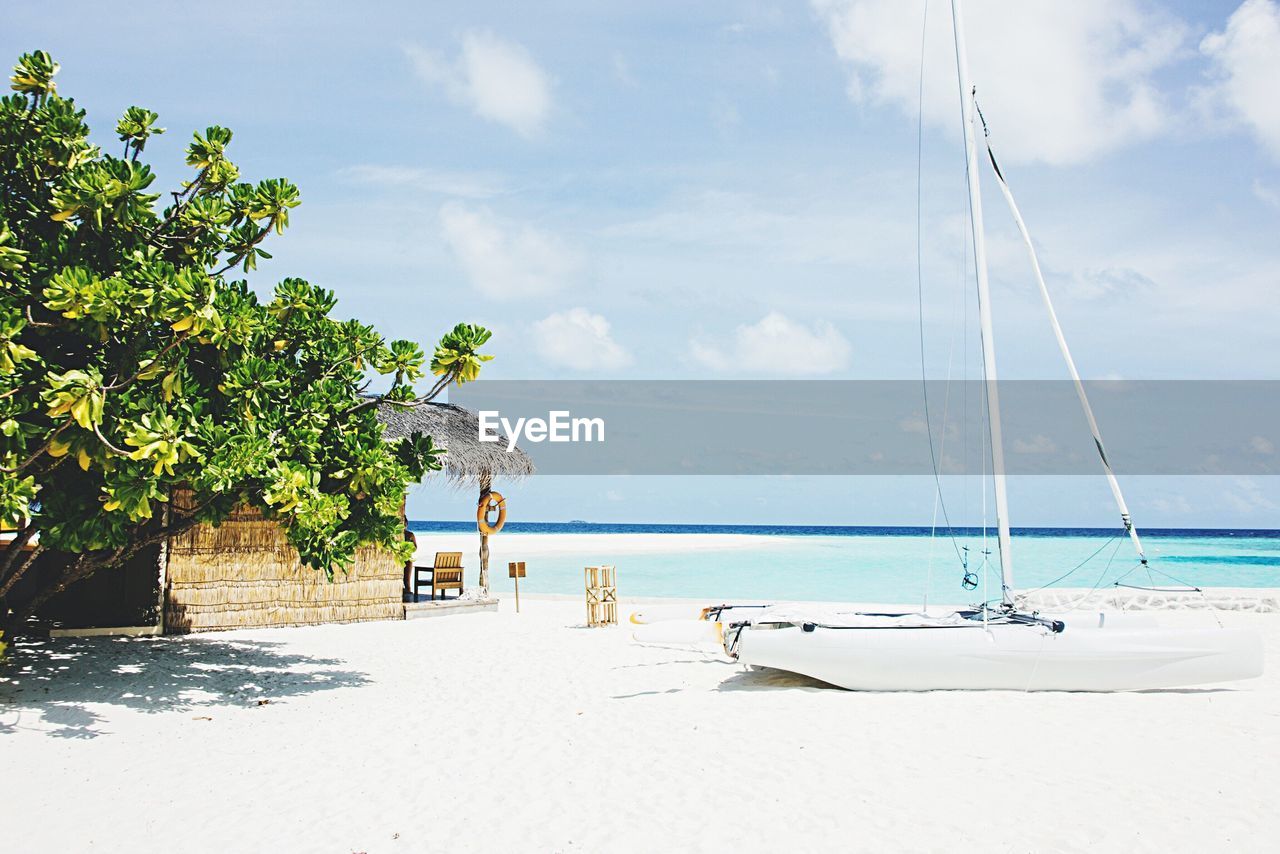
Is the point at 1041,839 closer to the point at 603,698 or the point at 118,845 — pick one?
the point at 603,698

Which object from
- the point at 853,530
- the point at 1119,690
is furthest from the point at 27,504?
the point at 853,530

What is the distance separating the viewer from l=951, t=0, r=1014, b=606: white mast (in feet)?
27.6

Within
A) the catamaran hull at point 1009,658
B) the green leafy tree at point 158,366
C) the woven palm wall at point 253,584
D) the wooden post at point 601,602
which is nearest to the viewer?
the green leafy tree at point 158,366

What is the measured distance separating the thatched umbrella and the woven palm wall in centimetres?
199

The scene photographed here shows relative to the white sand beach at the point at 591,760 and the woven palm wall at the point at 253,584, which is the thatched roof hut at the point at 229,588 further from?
the white sand beach at the point at 591,760

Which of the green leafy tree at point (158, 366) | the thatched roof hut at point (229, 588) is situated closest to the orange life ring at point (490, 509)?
the thatched roof hut at point (229, 588)

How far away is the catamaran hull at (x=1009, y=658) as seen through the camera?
7574 mm

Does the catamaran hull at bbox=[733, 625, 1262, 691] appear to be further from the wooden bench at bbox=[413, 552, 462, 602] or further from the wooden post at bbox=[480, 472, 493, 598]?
the wooden post at bbox=[480, 472, 493, 598]

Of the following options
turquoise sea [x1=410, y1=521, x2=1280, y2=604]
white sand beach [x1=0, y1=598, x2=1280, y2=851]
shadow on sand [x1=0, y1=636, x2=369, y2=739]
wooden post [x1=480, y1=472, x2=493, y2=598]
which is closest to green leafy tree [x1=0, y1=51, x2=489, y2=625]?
shadow on sand [x1=0, y1=636, x2=369, y2=739]

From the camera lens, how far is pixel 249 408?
6.70 m

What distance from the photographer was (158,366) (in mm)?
6055

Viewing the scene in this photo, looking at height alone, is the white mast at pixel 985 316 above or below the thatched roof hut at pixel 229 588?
above

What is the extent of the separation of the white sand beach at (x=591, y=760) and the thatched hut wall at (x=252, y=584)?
1.31 metres

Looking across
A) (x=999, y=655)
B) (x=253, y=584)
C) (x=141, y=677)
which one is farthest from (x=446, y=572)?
(x=999, y=655)
